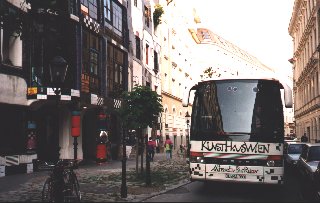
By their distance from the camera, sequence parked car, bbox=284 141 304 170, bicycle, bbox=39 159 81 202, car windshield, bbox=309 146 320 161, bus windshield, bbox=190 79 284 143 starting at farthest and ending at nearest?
parked car, bbox=284 141 304 170 → car windshield, bbox=309 146 320 161 → bus windshield, bbox=190 79 284 143 → bicycle, bbox=39 159 81 202

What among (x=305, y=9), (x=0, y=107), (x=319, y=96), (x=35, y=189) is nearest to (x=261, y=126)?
(x=35, y=189)

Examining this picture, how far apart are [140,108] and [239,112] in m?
5.71

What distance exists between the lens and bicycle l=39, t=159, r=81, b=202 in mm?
8609

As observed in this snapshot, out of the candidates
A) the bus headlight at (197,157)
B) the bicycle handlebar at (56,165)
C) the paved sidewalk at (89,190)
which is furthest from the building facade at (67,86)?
the bus headlight at (197,157)

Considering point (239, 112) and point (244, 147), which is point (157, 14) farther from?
point (244, 147)

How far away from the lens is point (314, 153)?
12914 mm

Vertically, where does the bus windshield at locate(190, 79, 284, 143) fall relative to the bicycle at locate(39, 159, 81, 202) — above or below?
above

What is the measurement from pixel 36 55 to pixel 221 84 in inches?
435

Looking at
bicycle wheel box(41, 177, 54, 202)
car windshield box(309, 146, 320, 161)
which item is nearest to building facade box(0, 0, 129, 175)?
bicycle wheel box(41, 177, 54, 202)

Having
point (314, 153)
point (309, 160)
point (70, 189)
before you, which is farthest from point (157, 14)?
point (70, 189)

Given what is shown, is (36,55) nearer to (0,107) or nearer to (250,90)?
(0,107)

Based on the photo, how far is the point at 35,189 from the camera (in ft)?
40.9

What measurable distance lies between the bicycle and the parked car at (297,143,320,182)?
20.2 ft

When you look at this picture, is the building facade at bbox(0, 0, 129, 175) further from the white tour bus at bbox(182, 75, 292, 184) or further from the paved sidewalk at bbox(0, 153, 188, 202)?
the white tour bus at bbox(182, 75, 292, 184)
